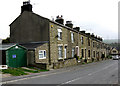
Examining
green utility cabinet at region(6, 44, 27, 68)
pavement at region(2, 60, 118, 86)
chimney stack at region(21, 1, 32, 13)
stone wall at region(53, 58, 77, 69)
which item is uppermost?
chimney stack at region(21, 1, 32, 13)

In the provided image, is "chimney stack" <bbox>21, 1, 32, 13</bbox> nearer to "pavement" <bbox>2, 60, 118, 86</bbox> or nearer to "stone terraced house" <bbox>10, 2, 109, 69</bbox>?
"stone terraced house" <bbox>10, 2, 109, 69</bbox>

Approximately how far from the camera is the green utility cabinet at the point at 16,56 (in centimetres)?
1904

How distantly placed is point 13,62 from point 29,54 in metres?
2.86

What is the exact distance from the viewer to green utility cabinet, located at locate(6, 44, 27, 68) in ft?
62.5

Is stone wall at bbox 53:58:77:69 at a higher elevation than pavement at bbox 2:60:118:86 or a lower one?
higher

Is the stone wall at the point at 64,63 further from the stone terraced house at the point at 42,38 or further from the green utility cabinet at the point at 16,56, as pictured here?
the green utility cabinet at the point at 16,56

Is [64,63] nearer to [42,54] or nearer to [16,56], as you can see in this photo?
[42,54]

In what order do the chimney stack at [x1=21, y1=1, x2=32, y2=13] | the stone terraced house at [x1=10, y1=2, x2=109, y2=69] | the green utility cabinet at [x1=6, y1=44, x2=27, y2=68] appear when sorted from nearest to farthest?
the green utility cabinet at [x1=6, y1=44, x2=27, y2=68] → the stone terraced house at [x1=10, y1=2, x2=109, y2=69] → the chimney stack at [x1=21, y1=1, x2=32, y2=13]

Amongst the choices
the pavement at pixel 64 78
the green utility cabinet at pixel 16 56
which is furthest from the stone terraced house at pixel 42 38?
the pavement at pixel 64 78

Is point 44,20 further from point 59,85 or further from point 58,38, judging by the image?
point 59,85

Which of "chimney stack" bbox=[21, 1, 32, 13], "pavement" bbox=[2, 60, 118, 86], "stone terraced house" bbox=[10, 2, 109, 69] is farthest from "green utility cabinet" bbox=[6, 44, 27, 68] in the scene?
"chimney stack" bbox=[21, 1, 32, 13]

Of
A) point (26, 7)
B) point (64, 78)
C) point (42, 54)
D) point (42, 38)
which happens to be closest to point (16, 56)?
point (42, 54)

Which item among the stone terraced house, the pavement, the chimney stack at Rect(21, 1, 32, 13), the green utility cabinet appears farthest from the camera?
the chimney stack at Rect(21, 1, 32, 13)

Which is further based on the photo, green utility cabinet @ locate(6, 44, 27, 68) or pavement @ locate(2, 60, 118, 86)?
green utility cabinet @ locate(6, 44, 27, 68)
